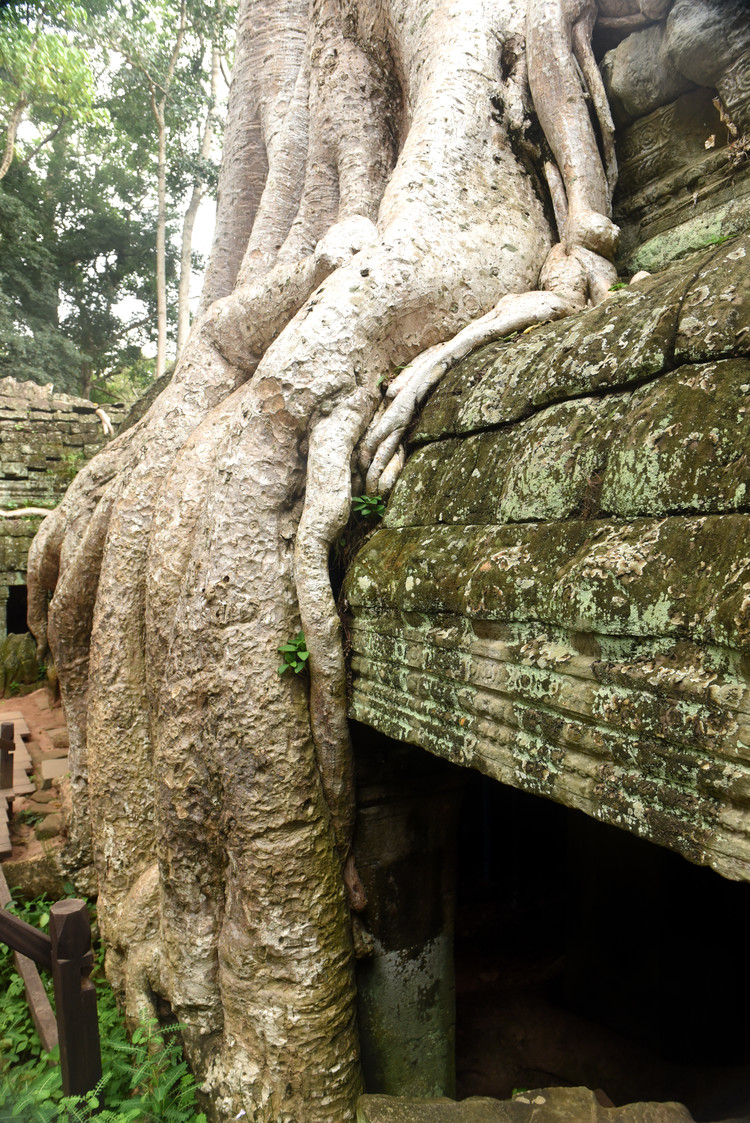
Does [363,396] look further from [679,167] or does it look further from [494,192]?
[679,167]

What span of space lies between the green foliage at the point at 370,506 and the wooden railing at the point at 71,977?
157 cm

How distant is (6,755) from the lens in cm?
509

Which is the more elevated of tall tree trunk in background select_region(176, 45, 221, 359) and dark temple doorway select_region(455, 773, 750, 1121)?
tall tree trunk in background select_region(176, 45, 221, 359)

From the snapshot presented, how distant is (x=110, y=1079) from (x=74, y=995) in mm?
669

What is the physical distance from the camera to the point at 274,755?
7.17 ft

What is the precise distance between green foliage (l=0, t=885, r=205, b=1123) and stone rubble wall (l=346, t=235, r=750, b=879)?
1609 mm

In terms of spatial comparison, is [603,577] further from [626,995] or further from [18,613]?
[18,613]

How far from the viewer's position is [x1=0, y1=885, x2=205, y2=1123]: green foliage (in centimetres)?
218

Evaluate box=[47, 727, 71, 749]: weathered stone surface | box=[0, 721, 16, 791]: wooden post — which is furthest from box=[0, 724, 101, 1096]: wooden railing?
box=[47, 727, 71, 749]: weathered stone surface

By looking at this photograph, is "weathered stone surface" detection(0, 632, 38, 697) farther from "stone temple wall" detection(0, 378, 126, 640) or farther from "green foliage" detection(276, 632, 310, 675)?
"green foliage" detection(276, 632, 310, 675)

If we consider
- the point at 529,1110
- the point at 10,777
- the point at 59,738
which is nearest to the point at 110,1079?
the point at 529,1110

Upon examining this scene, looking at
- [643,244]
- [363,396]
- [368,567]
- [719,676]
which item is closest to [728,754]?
[719,676]

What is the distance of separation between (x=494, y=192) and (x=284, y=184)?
180 centimetres

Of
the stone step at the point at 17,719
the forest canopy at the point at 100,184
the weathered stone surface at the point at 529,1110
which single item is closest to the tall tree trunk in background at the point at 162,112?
the forest canopy at the point at 100,184
